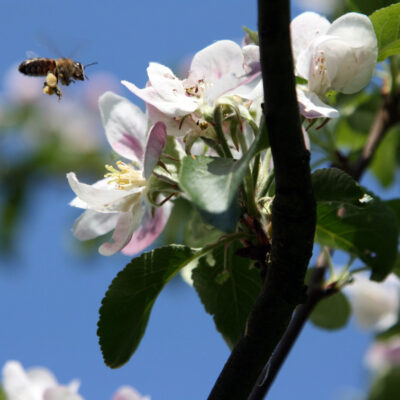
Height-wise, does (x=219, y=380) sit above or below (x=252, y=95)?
below

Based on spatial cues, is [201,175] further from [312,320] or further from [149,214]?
[312,320]

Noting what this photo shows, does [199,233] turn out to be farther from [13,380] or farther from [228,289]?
[13,380]

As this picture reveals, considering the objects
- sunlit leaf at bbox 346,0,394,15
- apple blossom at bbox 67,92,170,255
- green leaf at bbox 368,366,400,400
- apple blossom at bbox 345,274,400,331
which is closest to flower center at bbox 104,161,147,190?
apple blossom at bbox 67,92,170,255

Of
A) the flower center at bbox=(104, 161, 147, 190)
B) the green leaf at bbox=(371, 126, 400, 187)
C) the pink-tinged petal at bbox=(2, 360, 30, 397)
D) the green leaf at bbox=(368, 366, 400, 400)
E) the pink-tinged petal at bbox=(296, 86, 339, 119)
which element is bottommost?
the green leaf at bbox=(371, 126, 400, 187)

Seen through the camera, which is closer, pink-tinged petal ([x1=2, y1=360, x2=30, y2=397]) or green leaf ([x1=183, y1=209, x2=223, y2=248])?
green leaf ([x1=183, y1=209, x2=223, y2=248])

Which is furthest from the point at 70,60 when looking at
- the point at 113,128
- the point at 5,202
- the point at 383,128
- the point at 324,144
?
the point at 5,202

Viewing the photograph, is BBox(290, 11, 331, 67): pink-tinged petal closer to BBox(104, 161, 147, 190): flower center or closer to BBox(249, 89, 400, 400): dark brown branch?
BBox(104, 161, 147, 190): flower center

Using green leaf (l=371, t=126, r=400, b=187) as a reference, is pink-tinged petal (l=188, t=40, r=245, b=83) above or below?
above

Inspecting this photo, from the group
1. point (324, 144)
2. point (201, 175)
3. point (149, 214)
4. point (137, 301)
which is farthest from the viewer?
point (324, 144)

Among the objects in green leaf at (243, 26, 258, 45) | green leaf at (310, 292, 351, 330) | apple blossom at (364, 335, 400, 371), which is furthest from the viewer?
apple blossom at (364, 335, 400, 371)
